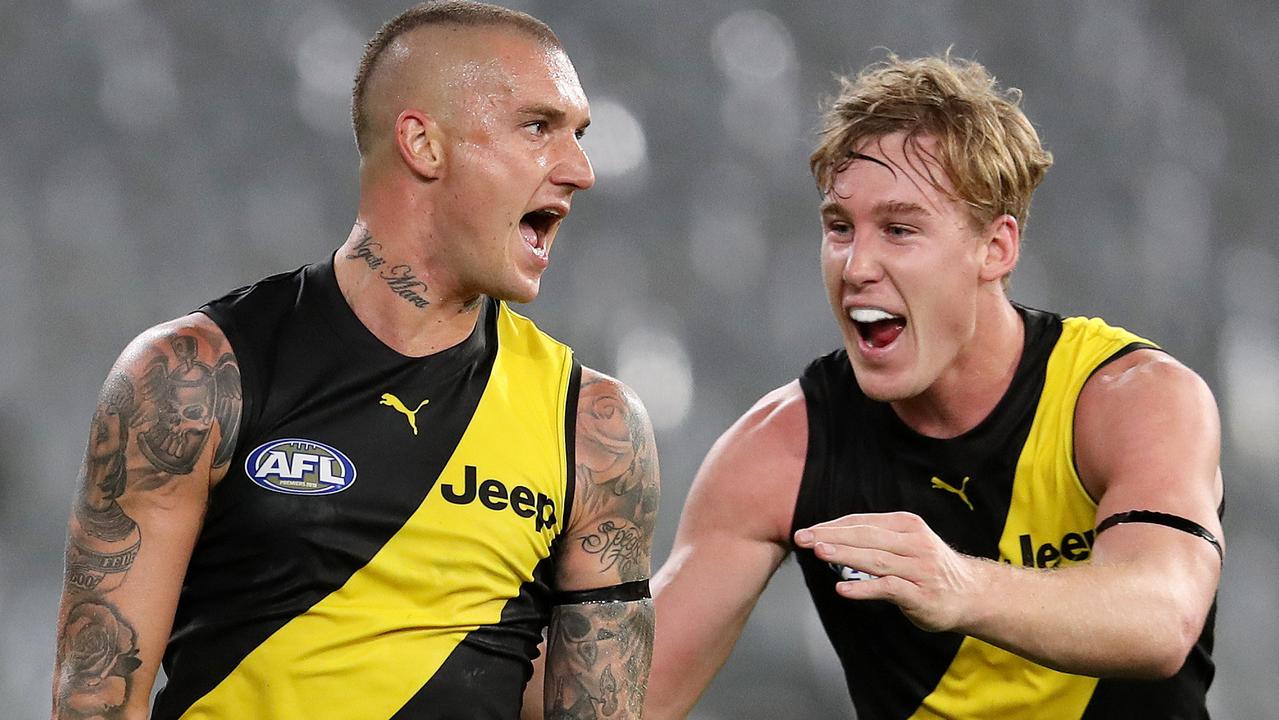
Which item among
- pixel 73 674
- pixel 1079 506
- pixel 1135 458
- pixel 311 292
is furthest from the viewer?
pixel 1079 506

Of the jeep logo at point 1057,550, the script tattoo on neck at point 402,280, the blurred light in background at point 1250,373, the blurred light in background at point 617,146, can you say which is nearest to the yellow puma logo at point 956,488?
the jeep logo at point 1057,550

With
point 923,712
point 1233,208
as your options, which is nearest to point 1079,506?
point 923,712

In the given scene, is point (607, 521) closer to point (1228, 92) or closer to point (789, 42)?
point (789, 42)

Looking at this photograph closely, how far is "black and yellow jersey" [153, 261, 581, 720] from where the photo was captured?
178 cm

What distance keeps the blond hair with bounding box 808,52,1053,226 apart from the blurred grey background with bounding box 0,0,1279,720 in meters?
1.15

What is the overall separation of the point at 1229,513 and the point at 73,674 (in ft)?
9.90

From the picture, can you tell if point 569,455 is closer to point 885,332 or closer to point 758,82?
point 885,332

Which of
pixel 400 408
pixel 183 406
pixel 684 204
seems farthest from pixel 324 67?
pixel 183 406

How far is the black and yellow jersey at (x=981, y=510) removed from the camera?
2.34 metres

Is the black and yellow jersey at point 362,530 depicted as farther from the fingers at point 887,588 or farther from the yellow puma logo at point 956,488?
the yellow puma logo at point 956,488

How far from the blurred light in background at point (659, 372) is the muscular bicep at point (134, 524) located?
1.84 m

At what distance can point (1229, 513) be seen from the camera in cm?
379

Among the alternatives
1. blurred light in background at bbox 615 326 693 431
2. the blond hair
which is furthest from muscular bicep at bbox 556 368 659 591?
blurred light in background at bbox 615 326 693 431

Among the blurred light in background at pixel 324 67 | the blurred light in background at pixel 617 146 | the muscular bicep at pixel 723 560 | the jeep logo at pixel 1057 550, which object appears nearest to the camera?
the jeep logo at pixel 1057 550
